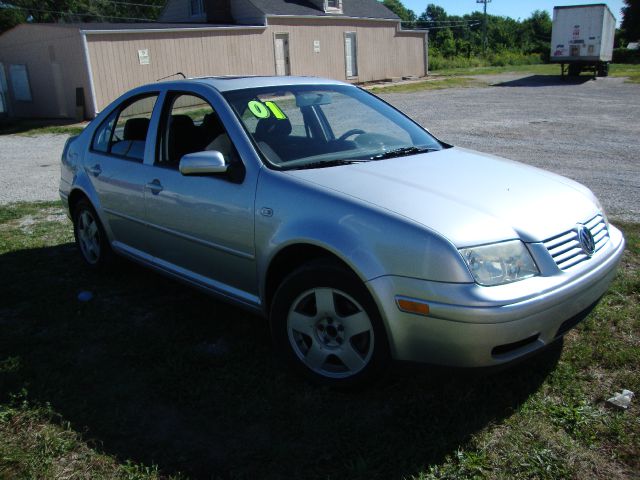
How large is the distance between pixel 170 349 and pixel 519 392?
2.14 metres

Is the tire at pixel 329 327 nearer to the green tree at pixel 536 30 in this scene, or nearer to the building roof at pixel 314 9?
the building roof at pixel 314 9

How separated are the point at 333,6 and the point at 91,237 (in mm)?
27406

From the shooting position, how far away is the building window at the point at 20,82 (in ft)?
78.0

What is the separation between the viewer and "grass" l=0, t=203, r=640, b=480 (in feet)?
9.29

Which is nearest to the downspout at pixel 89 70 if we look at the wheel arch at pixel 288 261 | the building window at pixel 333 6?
the building window at pixel 333 6

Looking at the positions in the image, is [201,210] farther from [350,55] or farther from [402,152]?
[350,55]

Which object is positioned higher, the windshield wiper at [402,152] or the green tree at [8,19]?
the green tree at [8,19]

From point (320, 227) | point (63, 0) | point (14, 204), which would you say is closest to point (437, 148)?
point (320, 227)

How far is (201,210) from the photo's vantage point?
3934 mm

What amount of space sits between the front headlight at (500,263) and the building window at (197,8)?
29.5 m

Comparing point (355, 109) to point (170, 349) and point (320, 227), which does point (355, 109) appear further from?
point (170, 349)

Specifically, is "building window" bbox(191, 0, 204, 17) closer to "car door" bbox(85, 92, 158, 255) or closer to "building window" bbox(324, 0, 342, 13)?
"building window" bbox(324, 0, 342, 13)

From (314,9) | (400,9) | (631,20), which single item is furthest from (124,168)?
(400,9)

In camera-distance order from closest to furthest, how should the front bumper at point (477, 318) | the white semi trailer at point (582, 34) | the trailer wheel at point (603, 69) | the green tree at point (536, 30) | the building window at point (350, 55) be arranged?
the front bumper at point (477, 318)
the white semi trailer at point (582, 34)
the building window at point (350, 55)
the trailer wheel at point (603, 69)
the green tree at point (536, 30)
